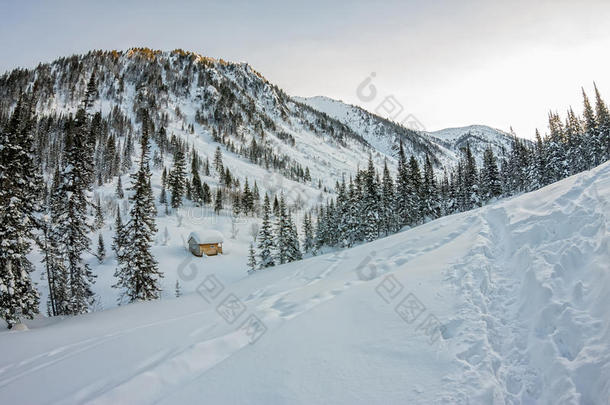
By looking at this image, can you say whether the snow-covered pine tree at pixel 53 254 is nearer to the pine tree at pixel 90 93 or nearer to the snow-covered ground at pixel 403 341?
the pine tree at pixel 90 93

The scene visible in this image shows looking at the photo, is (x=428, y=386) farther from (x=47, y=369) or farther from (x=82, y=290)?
(x=82, y=290)

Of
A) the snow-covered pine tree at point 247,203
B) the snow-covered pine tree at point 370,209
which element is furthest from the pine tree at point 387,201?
the snow-covered pine tree at point 247,203

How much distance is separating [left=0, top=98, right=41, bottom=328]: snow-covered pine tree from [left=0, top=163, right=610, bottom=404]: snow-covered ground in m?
6.97

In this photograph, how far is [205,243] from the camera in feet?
185

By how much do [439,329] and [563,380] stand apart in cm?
190

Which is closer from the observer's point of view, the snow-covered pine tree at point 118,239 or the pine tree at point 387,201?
the snow-covered pine tree at point 118,239

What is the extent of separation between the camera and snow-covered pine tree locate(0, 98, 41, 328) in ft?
48.3

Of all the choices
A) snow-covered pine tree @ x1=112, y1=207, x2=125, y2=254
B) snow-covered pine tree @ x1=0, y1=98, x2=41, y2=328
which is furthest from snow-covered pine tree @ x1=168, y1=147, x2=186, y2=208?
snow-covered pine tree @ x1=0, y1=98, x2=41, y2=328

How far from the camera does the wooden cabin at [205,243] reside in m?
55.8

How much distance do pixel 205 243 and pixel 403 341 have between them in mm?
55555

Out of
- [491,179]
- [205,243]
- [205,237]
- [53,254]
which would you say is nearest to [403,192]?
[491,179]

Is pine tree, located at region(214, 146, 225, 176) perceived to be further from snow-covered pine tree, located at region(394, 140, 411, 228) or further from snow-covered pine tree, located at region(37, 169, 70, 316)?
snow-covered pine tree, located at region(37, 169, 70, 316)

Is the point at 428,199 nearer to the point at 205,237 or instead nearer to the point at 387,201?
the point at 387,201

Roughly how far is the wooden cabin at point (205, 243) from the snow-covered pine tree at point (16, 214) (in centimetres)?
3844
